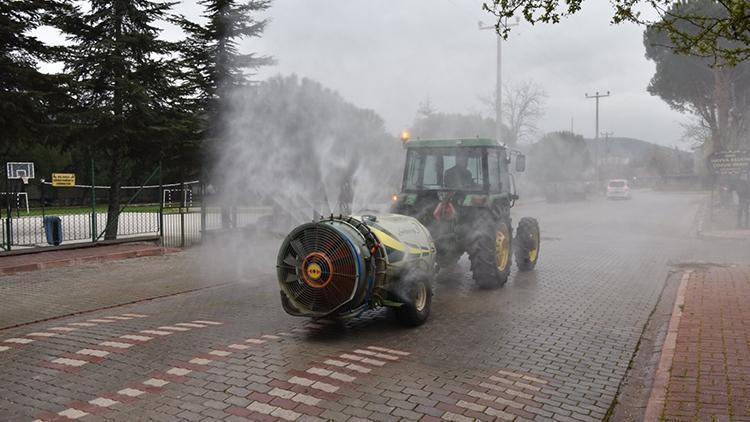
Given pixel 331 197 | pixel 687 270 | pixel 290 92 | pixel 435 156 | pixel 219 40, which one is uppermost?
pixel 219 40

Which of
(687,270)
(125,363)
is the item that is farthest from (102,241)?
(687,270)

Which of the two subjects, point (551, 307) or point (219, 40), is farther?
point (219, 40)

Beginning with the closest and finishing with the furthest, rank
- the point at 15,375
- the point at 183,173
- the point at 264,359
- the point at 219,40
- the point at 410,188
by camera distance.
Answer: the point at 15,375, the point at 264,359, the point at 410,188, the point at 219,40, the point at 183,173

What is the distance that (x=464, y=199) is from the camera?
8.66 metres

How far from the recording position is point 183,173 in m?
15.9

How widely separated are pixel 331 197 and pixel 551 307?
5.26 m

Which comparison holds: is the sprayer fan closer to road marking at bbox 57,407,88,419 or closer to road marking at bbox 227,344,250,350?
road marking at bbox 227,344,250,350

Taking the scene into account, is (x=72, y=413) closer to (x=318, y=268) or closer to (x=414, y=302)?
(x=318, y=268)

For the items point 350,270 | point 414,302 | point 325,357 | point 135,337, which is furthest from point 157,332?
point 414,302

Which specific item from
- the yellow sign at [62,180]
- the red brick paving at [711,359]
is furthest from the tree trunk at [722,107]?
the yellow sign at [62,180]

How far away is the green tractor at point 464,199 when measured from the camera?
8.49 m

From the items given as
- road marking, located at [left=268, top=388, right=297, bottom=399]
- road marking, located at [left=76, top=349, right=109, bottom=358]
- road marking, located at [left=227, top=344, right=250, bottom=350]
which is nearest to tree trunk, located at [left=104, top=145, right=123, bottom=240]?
road marking, located at [left=76, top=349, right=109, bottom=358]

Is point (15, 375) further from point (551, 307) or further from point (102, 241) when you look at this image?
point (102, 241)

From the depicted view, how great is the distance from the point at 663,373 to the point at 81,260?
1139 centimetres
